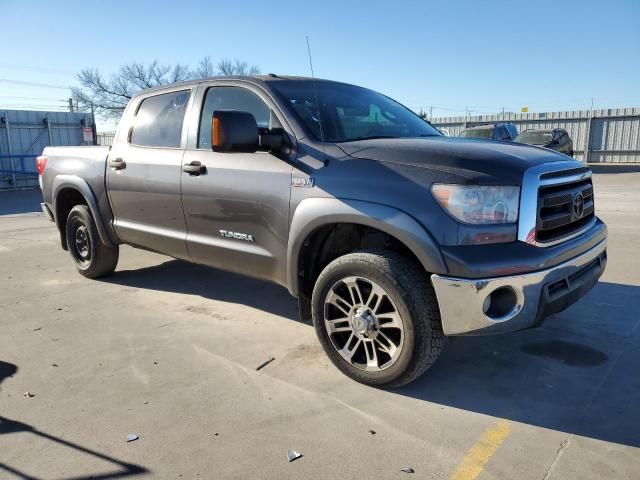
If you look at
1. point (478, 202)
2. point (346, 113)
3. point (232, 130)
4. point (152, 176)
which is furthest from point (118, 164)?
point (478, 202)

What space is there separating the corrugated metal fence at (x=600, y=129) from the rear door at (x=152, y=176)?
73.0 feet

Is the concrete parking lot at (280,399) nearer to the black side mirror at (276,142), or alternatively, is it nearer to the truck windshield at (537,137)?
the black side mirror at (276,142)

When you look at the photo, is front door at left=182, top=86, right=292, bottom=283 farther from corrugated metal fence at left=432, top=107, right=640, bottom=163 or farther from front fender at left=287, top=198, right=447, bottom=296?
corrugated metal fence at left=432, top=107, right=640, bottom=163

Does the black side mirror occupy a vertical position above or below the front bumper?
above

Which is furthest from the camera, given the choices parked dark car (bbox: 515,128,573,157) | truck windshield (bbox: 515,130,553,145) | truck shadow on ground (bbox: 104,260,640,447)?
truck windshield (bbox: 515,130,553,145)

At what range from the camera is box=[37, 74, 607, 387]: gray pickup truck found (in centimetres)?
271

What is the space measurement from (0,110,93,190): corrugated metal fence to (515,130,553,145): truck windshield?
55.5ft

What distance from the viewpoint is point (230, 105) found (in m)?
3.96

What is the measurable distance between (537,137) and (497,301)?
57.9ft

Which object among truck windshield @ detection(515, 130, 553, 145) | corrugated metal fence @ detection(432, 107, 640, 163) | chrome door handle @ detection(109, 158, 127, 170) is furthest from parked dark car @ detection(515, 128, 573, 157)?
chrome door handle @ detection(109, 158, 127, 170)

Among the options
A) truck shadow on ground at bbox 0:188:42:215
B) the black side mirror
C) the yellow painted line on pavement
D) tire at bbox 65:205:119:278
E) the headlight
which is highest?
the black side mirror

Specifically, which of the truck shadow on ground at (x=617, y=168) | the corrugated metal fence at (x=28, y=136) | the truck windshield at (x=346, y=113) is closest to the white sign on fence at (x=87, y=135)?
the corrugated metal fence at (x=28, y=136)

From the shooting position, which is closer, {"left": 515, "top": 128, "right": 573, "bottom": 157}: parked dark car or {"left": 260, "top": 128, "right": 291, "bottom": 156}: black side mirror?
{"left": 260, "top": 128, "right": 291, "bottom": 156}: black side mirror

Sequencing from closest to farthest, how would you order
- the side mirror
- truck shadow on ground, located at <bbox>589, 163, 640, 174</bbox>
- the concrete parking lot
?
the concrete parking lot → the side mirror → truck shadow on ground, located at <bbox>589, 163, 640, 174</bbox>
